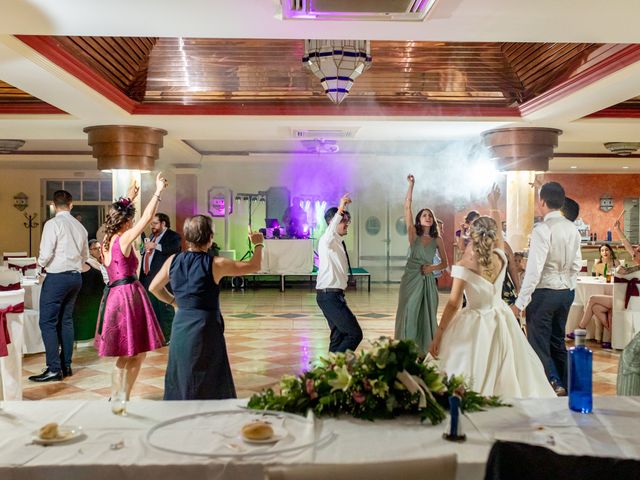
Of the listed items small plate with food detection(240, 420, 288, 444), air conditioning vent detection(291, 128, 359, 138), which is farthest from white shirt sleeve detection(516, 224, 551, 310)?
small plate with food detection(240, 420, 288, 444)

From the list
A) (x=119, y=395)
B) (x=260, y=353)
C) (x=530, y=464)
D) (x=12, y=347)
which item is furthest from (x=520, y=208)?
(x=530, y=464)

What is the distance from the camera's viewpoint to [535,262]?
16.8ft

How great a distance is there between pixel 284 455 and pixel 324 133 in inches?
251

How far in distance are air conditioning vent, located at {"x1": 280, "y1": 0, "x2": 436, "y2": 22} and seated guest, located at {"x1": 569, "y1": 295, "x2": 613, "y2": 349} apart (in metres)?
5.63

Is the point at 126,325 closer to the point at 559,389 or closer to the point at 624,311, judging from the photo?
the point at 559,389

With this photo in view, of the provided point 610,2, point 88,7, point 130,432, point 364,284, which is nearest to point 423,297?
point 610,2

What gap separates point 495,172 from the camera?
26.0 feet

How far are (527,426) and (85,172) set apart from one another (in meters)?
15.6

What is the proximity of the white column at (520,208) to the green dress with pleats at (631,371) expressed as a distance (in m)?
5.27

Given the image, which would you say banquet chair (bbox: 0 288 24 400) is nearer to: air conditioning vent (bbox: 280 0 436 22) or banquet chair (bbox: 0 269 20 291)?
banquet chair (bbox: 0 269 20 291)

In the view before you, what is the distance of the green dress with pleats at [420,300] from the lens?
6.24m

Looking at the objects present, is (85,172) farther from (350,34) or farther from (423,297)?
(350,34)

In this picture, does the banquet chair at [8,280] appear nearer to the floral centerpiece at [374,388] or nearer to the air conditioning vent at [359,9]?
the air conditioning vent at [359,9]

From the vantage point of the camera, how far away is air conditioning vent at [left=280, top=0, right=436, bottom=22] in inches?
128
